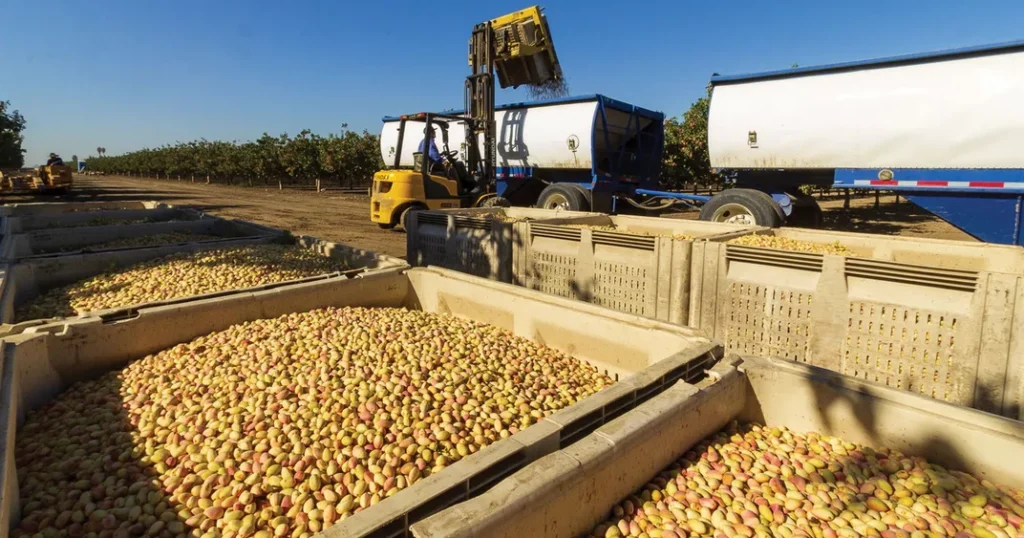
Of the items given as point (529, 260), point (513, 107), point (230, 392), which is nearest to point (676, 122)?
point (513, 107)

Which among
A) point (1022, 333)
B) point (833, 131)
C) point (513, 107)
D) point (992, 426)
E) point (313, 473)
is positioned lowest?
point (313, 473)

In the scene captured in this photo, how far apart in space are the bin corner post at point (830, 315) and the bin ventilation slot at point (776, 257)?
0.06 meters

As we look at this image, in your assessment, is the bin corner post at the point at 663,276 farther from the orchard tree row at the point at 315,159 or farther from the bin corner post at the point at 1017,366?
the orchard tree row at the point at 315,159

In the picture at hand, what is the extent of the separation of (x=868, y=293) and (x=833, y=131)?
624cm

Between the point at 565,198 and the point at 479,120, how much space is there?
2772 millimetres

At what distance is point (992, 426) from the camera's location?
2.02m

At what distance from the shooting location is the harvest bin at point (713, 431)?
1.64 m

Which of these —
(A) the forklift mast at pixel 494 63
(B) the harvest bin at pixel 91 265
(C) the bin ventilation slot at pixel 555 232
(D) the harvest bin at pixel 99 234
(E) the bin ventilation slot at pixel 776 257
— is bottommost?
(B) the harvest bin at pixel 91 265

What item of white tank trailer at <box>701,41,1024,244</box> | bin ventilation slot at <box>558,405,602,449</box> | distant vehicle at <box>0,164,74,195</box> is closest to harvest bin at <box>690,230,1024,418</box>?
bin ventilation slot at <box>558,405,602,449</box>

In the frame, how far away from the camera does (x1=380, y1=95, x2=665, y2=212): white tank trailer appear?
458 inches

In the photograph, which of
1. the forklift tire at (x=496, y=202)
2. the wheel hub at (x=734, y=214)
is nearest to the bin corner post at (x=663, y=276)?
the wheel hub at (x=734, y=214)

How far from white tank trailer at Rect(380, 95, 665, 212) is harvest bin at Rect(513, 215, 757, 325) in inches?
249

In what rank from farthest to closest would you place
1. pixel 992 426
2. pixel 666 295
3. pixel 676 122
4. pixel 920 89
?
pixel 676 122 < pixel 920 89 < pixel 666 295 < pixel 992 426

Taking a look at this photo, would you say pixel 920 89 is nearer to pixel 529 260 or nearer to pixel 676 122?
pixel 529 260
